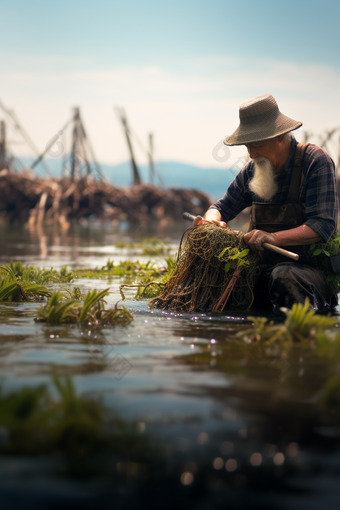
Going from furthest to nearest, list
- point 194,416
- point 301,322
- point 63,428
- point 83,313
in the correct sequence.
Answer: point 83,313 → point 301,322 → point 194,416 → point 63,428

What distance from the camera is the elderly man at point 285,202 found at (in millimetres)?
4723

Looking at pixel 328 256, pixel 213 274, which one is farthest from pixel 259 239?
pixel 328 256

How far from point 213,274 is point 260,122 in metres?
1.36

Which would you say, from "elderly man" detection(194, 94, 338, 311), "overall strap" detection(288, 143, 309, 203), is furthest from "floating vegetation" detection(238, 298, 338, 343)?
"overall strap" detection(288, 143, 309, 203)

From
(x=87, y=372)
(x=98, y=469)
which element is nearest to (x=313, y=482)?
(x=98, y=469)

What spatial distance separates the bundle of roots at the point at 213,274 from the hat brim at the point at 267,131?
0.78 m

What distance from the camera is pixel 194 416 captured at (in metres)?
2.13

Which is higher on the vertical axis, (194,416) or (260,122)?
(260,122)

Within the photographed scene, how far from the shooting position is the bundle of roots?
4.76 metres

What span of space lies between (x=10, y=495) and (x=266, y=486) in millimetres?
752

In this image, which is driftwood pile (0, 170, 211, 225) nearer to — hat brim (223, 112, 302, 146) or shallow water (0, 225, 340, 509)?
hat brim (223, 112, 302, 146)

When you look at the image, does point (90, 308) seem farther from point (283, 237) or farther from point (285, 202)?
point (285, 202)

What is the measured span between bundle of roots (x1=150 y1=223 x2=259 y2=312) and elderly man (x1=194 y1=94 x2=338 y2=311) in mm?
153

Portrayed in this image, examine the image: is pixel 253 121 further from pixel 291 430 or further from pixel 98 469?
pixel 98 469
